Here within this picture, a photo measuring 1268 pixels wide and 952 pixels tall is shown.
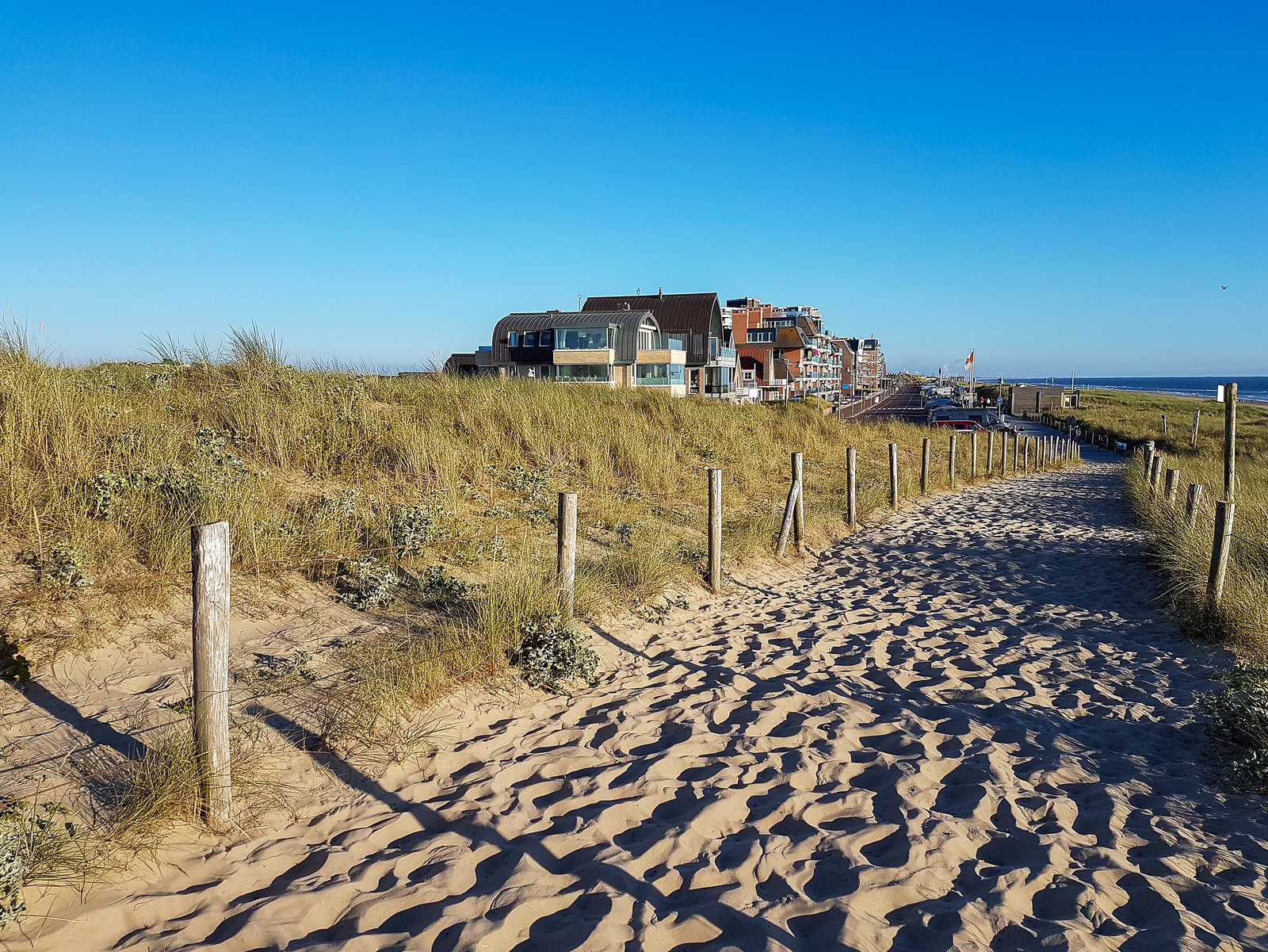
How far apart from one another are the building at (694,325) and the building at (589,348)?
6.19 meters

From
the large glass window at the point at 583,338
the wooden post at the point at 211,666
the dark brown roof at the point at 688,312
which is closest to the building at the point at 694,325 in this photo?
the dark brown roof at the point at 688,312

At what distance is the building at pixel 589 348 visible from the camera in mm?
40656

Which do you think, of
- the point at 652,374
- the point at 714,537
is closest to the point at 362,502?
the point at 714,537

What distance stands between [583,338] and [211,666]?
38.6 m

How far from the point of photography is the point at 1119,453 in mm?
31500

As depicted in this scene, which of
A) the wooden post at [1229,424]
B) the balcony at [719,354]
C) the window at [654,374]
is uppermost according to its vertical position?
the balcony at [719,354]

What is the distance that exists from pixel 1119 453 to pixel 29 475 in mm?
36367

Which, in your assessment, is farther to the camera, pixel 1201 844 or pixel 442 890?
pixel 1201 844

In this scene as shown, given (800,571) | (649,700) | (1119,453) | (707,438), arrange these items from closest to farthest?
(649,700)
(800,571)
(707,438)
(1119,453)

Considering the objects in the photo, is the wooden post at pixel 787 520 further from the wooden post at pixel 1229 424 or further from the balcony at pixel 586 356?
the balcony at pixel 586 356

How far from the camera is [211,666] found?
3480mm

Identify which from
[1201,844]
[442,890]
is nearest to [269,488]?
[442,890]

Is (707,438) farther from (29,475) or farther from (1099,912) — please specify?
(1099,912)

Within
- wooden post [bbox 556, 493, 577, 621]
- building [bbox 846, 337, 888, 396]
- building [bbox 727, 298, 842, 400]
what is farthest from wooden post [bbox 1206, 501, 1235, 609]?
building [bbox 846, 337, 888, 396]
